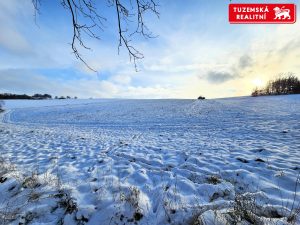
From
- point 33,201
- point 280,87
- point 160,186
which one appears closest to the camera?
point 33,201

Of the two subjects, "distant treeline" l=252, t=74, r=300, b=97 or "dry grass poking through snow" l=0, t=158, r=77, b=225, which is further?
"distant treeline" l=252, t=74, r=300, b=97

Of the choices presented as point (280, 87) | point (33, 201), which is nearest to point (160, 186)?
point (33, 201)

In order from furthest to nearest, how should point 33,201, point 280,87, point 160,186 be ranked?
point 280,87 < point 160,186 < point 33,201

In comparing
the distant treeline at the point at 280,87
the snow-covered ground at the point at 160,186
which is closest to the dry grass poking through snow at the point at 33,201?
the snow-covered ground at the point at 160,186

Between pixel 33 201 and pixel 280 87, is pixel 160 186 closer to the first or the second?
pixel 33 201

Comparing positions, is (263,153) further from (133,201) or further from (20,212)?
(20,212)

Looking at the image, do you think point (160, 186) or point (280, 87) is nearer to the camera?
point (160, 186)

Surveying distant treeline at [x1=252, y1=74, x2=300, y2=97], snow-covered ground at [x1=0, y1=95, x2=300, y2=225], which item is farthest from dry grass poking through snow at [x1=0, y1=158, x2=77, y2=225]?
distant treeline at [x1=252, y1=74, x2=300, y2=97]

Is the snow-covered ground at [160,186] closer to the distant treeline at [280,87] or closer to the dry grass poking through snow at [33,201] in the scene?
the dry grass poking through snow at [33,201]

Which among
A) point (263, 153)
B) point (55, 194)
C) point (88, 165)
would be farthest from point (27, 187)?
point (263, 153)

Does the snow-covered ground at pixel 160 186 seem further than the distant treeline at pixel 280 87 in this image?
No

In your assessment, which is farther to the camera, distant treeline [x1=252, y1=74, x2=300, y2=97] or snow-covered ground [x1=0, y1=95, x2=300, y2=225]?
distant treeline [x1=252, y1=74, x2=300, y2=97]

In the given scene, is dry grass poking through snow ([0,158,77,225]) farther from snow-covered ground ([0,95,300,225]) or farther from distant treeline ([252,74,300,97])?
distant treeline ([252,74,300,97])

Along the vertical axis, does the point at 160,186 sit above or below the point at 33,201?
below
